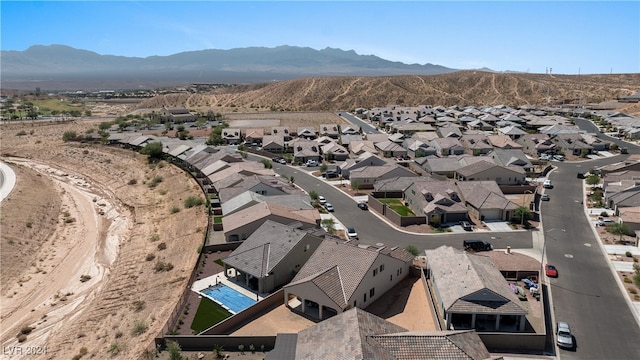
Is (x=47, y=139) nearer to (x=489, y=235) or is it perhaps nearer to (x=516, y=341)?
(x=489, y=235)

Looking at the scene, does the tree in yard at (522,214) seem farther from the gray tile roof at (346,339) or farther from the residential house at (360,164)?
the gray tile roof at (346,339)

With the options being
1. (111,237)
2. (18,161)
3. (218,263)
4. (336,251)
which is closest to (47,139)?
(18,161)

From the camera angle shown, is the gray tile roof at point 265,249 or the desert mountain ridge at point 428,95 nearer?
the gray tile roof at point 265,249

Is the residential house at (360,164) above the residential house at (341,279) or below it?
above

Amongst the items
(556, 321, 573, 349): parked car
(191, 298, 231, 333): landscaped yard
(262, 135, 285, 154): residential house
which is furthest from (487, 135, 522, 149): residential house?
(191, 298, 231, 333): landscaped yard

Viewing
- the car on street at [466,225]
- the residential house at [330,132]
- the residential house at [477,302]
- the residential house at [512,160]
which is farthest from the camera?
the residential house at [330,132]

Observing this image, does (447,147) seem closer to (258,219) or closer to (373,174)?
(373,174)

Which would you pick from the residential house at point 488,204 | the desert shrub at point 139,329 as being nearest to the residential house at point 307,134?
the residential house at point 488,204
